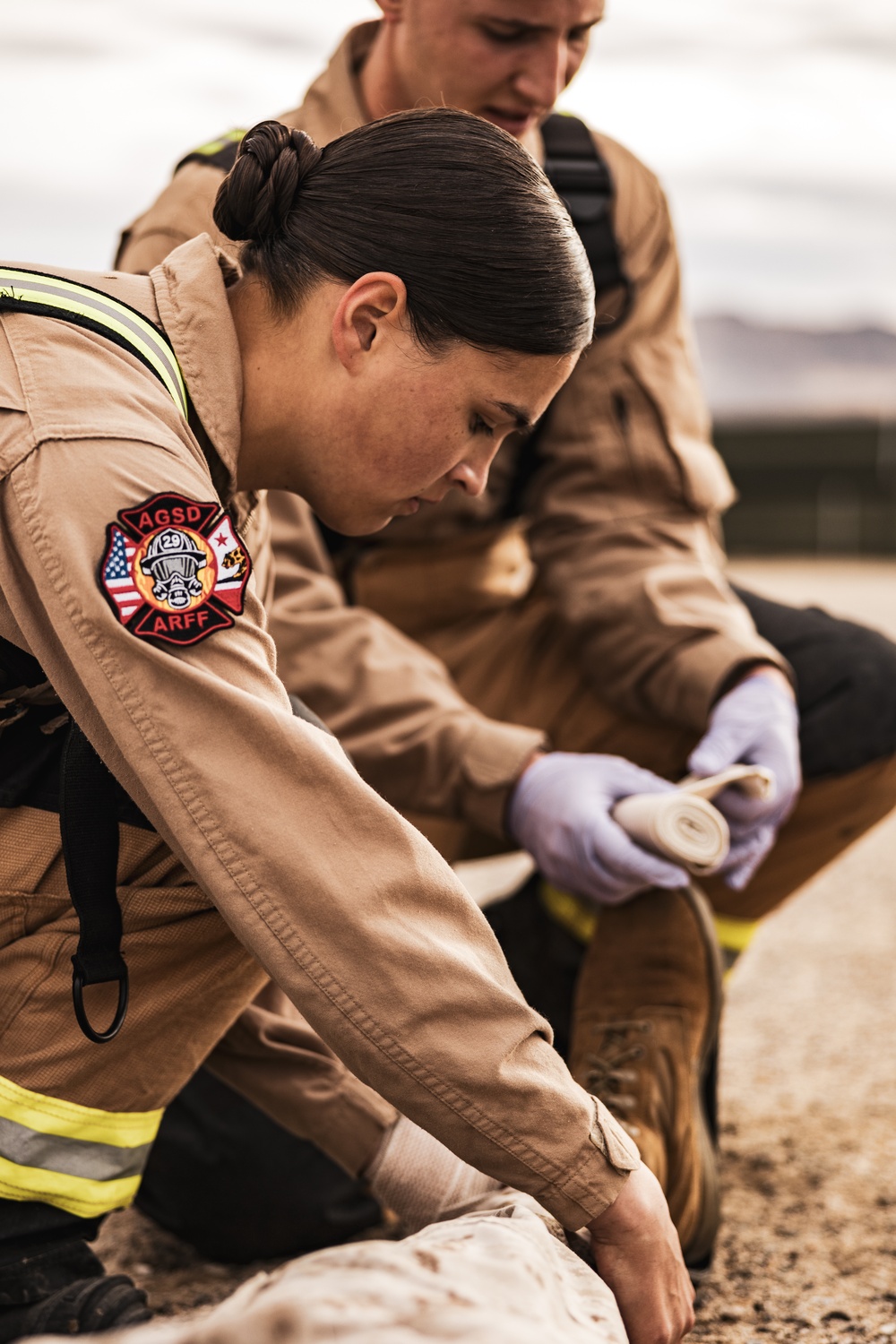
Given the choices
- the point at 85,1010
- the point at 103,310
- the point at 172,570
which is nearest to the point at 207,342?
the point at 103,310

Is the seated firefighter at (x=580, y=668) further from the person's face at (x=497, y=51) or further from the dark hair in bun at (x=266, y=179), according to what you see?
the dark hair in bun at (x=266, y=179)

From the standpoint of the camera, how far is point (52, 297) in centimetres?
131

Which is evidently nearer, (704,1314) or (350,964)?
(350,964)

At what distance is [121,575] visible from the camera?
1135 mm

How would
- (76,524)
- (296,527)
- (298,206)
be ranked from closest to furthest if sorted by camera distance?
1. (76,524)
2. (298,206)
3. (296,527)

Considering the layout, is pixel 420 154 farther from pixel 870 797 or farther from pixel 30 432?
pixel 870 797

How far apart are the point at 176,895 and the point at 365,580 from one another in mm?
1105

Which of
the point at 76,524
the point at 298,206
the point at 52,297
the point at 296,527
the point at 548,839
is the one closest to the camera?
the point at 76,524

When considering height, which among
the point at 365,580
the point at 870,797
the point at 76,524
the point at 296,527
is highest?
the point at 76,524

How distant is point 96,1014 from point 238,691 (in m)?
0.40

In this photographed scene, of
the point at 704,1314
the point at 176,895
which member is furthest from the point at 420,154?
the point at 704,1314

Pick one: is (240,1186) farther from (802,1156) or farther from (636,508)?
(636,508)

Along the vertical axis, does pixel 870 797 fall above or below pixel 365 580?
below

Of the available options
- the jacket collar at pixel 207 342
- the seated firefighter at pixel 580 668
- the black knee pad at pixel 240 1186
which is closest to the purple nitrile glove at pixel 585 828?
the seated firefighter at pixel 580 668
